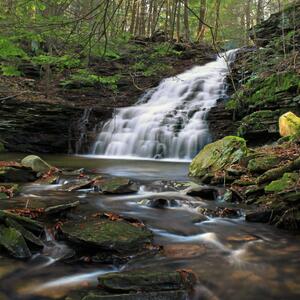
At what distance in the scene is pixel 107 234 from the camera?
14.9 ft

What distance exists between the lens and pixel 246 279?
3916 millimetres

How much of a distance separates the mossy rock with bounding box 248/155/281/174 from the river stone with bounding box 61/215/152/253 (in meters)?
3.43

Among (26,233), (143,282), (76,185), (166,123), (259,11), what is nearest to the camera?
(143,282)

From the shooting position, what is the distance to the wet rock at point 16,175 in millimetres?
8453

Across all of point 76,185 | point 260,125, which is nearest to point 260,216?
point 76,185

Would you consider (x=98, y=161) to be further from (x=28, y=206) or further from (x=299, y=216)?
(x=299, y=216)

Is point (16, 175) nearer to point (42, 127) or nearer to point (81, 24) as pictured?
point (81, 24)

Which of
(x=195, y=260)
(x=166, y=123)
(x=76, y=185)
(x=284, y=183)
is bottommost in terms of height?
(x=195, y=260)

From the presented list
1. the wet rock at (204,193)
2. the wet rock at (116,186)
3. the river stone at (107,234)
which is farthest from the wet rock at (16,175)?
the river stone at (107,234)

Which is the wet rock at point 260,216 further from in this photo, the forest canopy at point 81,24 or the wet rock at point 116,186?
the wet rock at point 116,186

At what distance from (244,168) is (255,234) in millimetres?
3137

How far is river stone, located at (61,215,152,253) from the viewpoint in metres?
4.36

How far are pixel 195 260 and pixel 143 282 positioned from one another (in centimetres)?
107

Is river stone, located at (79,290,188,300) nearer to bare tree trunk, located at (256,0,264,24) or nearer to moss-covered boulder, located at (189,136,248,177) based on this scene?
bare tree trunk, located at (256,0,264,24)
